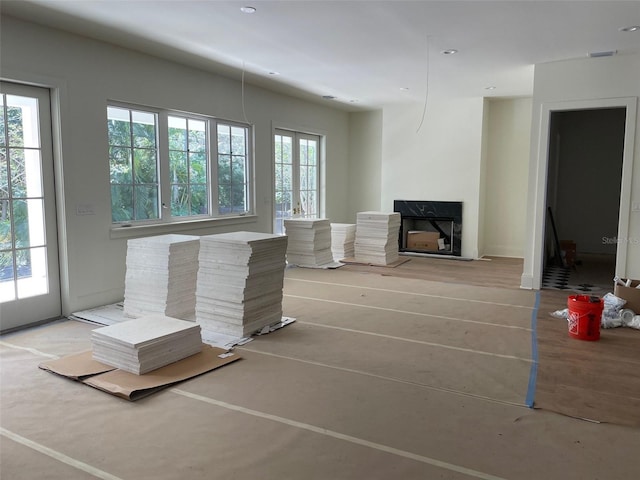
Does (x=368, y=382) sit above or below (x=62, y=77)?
below

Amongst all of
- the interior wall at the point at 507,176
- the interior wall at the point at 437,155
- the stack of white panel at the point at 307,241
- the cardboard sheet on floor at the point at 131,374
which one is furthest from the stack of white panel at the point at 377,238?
the cardboard sheet on floor at the point at 131,374

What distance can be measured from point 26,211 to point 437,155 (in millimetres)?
6591

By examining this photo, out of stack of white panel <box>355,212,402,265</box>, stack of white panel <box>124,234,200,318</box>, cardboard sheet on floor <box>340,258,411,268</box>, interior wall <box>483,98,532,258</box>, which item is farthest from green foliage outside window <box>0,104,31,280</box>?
interior wall <box>483,98,532,258</box>

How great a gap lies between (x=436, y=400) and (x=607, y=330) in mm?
2410

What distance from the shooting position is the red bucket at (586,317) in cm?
408

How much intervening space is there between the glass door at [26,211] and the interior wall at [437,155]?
6050 millimetres

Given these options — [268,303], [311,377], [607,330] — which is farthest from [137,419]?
[607,330]

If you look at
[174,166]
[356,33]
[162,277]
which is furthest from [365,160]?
[162,277]

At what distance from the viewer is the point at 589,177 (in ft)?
29.3

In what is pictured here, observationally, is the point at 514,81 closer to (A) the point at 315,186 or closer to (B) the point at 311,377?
(A) the point at 315,186

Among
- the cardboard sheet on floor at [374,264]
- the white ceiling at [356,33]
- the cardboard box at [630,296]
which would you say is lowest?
the cardboard sheet on floor at [374,264]

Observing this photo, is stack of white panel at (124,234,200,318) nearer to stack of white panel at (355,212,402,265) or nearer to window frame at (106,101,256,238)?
window frame at (106,101,256,238)

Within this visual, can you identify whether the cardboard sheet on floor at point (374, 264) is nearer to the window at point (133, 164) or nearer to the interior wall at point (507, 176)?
the interior wall at point (507, 176)

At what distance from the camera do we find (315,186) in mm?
9266
